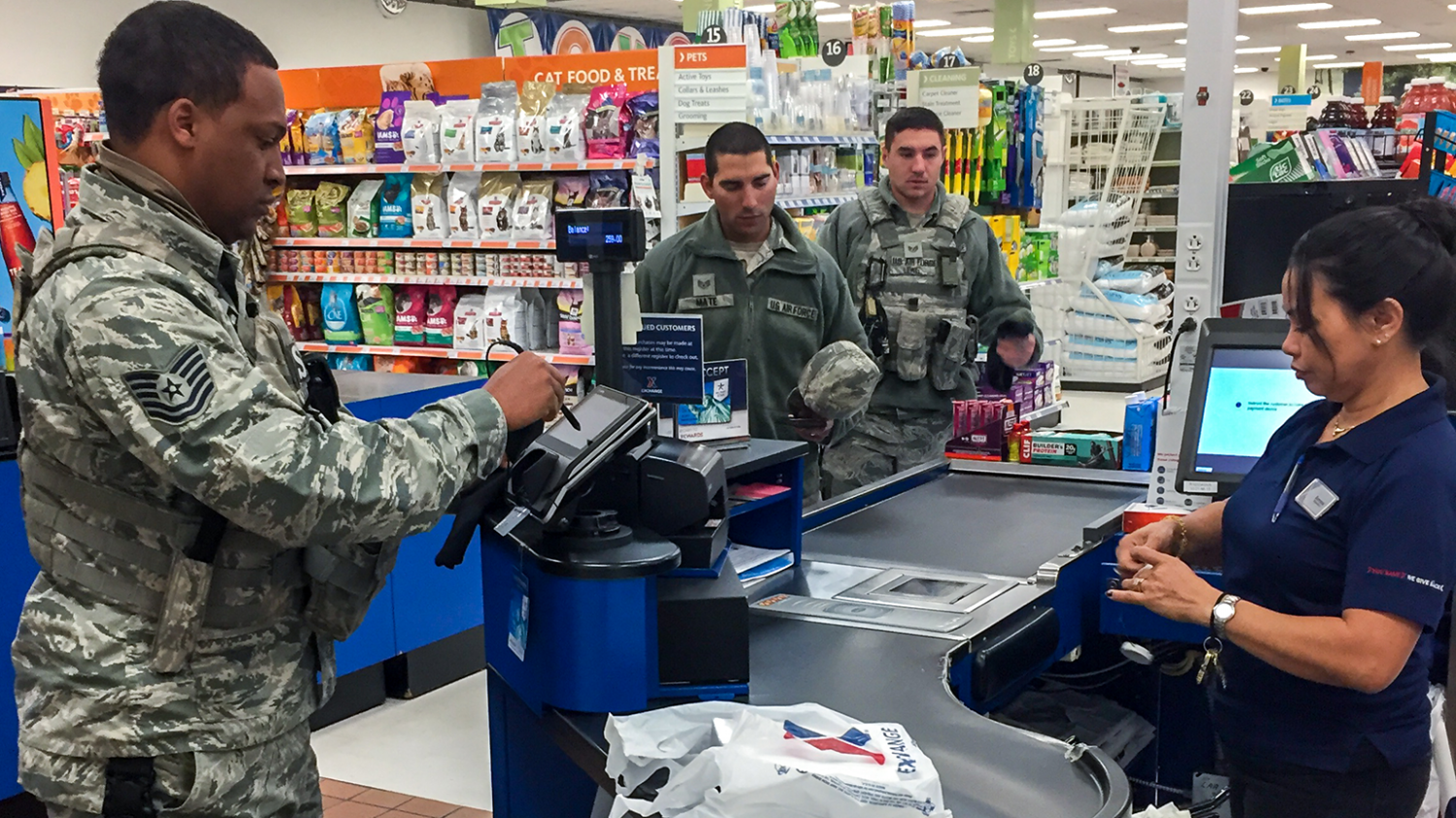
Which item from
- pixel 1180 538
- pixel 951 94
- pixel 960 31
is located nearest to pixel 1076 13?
pixel 960 31

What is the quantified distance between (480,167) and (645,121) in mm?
960

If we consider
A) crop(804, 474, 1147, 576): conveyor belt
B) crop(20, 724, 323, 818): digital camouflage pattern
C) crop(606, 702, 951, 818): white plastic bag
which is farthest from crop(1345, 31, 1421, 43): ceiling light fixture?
crop(20, 724, 323, 818): digital camouflage pattern

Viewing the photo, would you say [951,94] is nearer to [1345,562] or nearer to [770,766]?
[1345,562]

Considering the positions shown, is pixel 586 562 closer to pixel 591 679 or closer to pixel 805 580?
pixel 591 679

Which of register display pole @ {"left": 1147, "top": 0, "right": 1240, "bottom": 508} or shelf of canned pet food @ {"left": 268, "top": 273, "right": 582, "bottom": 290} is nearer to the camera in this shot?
register display pole @ {"left": 1147, "top": 0, "right": 1240, "bottom": 508}

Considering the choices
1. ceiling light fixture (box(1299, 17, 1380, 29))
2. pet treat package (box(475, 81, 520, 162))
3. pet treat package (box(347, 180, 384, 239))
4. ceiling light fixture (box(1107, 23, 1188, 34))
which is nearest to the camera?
pet treat package (box(475, 81, 520, 162))

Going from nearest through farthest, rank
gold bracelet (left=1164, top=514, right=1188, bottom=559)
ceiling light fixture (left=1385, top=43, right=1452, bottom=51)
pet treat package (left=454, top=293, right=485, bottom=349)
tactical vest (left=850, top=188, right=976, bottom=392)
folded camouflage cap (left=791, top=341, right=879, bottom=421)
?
gold bracelet (left=1164, top=514, right=1188, bottom=559) < folded camouflage cap (left=791, top=341, right=879, bottom=421) < tactical vest (left=850, top=188, right=976, bottom=392) < pet treat package (left=454, top=293, right=485, bottom=349) < ceiling light fixture (left=1385, top=43, right=1452, bottom=51)

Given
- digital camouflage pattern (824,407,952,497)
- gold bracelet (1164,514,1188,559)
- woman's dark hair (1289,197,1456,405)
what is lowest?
digital camouflage pattern (824,407,952,497)

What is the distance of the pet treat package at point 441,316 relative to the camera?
656 cm

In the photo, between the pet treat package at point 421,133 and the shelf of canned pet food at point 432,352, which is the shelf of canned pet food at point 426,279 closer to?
the shelf of canned pet food at point 432,352

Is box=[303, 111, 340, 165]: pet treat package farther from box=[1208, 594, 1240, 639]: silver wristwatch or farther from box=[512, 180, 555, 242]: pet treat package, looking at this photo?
box=[1208, 594, 1240, 639]: silver wristwatch

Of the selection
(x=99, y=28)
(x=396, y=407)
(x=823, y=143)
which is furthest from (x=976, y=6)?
(x=396, y=407)

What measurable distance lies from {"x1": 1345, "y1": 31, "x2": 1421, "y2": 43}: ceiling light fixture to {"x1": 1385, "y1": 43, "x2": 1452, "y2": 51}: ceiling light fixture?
1.16 metres

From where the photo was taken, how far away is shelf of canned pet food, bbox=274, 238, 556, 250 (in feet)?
19.6
